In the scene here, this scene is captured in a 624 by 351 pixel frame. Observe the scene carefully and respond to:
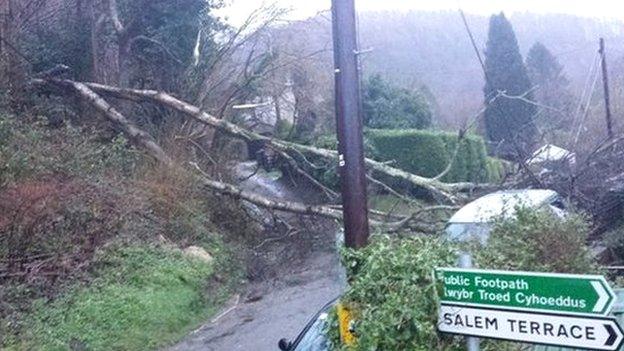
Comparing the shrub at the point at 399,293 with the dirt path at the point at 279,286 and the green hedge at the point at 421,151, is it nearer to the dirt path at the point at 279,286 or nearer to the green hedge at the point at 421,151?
the dirt path at the point at 279,286

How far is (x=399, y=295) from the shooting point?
17.5ft

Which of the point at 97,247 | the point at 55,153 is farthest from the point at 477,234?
the point at 55,153

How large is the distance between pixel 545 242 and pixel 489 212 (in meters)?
2.19

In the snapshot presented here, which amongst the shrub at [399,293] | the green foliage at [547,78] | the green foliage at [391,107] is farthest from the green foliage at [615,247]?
the green foliage at [547,78]

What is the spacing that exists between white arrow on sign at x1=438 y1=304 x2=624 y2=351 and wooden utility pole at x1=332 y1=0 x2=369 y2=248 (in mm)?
2422

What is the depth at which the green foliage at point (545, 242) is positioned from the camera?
8070 mm

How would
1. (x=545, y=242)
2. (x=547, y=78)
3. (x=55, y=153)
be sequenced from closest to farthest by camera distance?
1. (x=545, y=242)
2. (x=55, y=153)
3. (x=547, y=78)

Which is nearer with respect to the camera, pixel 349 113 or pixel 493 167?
pixel 349 113

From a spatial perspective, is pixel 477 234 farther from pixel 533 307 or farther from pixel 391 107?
pixel 391 107

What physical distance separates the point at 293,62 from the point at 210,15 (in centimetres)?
289

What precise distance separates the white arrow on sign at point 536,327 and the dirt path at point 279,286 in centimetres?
499

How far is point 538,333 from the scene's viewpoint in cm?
387

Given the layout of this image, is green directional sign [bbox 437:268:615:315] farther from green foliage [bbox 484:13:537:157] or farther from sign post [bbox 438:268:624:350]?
green foliage [bbox 484:13:537:157]

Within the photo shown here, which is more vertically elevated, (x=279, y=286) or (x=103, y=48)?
(x=103, y=48)
